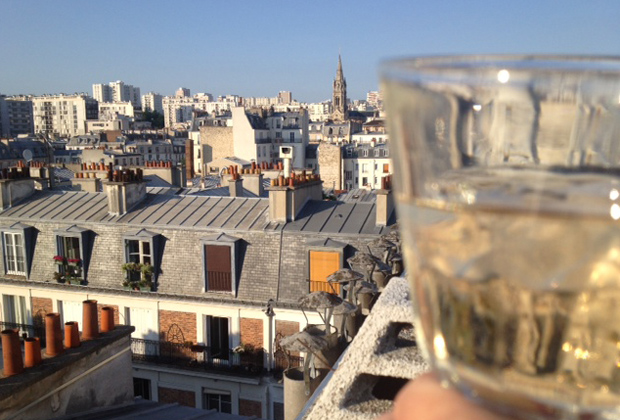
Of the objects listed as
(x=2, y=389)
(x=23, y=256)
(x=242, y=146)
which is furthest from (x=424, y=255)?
(x=242, y=146)

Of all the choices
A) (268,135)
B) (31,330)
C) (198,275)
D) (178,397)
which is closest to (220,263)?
(198,275)

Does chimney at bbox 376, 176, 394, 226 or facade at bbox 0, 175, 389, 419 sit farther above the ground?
chimney at bbox 376, 176, 394, 226

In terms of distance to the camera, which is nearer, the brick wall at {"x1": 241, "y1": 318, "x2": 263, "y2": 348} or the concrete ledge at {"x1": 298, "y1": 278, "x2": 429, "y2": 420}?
the concrete ledge at {"x1": 298, "y1": 278, "x2": 429, "y2": 420}

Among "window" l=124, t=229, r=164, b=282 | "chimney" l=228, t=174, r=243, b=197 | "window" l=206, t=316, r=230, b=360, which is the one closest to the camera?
"window" l=206, t=316, r=230, b=360

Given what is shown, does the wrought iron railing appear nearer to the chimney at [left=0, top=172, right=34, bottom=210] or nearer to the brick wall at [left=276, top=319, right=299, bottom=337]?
the chimney at [left=0, top=172, right=34, bottom=210]

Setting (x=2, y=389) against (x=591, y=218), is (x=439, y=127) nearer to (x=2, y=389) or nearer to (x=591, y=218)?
(x=591, y=218)

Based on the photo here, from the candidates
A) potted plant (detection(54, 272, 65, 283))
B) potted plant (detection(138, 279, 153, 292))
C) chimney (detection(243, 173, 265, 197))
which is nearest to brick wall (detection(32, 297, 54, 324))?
potted plant (detection(54, 272, 65, 283))

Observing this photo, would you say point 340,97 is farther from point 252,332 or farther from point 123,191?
point 252,332
